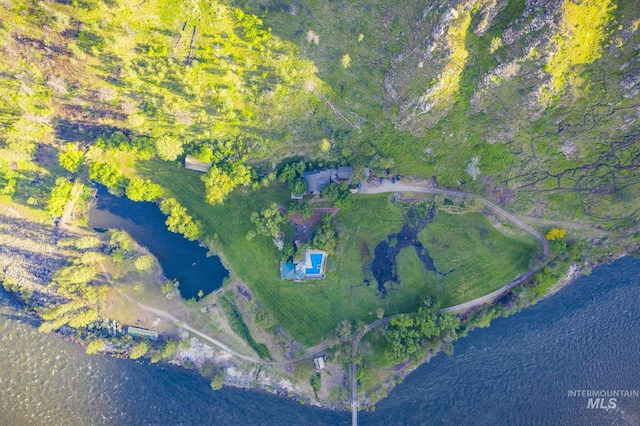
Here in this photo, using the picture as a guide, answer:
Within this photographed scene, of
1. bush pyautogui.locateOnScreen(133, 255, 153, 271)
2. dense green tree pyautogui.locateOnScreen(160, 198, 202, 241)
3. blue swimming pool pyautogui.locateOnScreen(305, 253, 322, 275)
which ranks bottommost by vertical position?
bush pyautogui.locateOnScreen(133, 255, 153, 271)

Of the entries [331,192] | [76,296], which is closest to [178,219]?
[76,296]

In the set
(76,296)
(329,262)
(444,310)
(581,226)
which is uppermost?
(581,226)

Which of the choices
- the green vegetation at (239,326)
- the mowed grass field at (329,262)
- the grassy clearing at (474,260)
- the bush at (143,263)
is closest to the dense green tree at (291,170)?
the mowed grass field at (329,262)

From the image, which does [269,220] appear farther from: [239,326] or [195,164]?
[239,326]

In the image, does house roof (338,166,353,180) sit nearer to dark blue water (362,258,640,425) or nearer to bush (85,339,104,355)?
dark blue water (362,258,640,425)

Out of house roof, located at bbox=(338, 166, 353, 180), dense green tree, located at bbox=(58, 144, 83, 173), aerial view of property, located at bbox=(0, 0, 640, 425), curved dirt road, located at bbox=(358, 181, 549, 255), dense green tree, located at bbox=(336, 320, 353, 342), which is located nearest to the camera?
aerial view of property, located at bbox=(0, 0, 640, 425)

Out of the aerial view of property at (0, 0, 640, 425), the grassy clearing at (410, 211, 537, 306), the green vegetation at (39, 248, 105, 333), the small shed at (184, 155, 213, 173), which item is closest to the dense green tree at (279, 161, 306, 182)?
the aerial view of property at (0, 0, 640, 425)

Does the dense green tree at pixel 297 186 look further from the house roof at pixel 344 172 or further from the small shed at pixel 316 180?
the house roof at pixel 344 172
